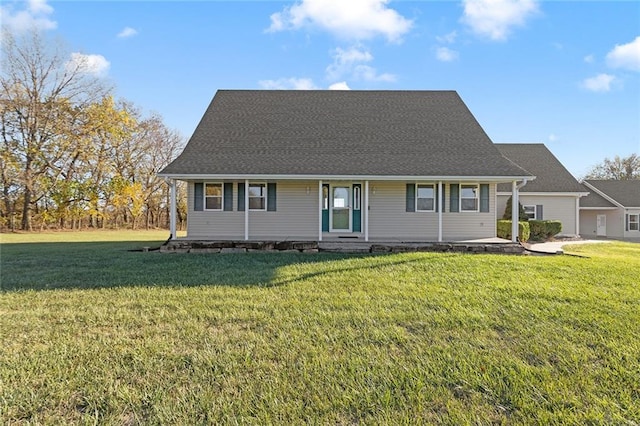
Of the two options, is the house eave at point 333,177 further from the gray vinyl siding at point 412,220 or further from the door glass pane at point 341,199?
the door glass pane at point 341,199

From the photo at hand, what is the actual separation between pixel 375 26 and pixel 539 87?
989cm

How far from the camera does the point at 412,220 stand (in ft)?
42.7

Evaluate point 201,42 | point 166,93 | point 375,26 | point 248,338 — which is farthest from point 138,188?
point 248,338

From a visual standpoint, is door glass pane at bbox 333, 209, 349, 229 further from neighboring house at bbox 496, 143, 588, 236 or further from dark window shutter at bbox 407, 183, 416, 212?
neighboring house at bbox 496, 143, 588, 236

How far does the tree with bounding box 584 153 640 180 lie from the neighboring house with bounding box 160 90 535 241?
38.8 meters

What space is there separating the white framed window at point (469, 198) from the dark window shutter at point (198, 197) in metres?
9.59

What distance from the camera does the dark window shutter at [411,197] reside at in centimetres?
1296

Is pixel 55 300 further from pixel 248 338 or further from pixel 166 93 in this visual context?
pixel 166 93

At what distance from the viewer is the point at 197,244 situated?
10977 millimetres

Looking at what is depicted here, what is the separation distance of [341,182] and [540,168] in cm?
1403

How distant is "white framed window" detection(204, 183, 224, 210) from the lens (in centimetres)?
1288

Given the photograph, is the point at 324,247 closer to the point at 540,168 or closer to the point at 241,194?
the point at 241,194

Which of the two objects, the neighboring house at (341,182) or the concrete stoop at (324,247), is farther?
the neighboring house at (341,182)

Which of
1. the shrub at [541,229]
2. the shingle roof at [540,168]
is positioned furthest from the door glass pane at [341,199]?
the shingle roof at [540,168]
